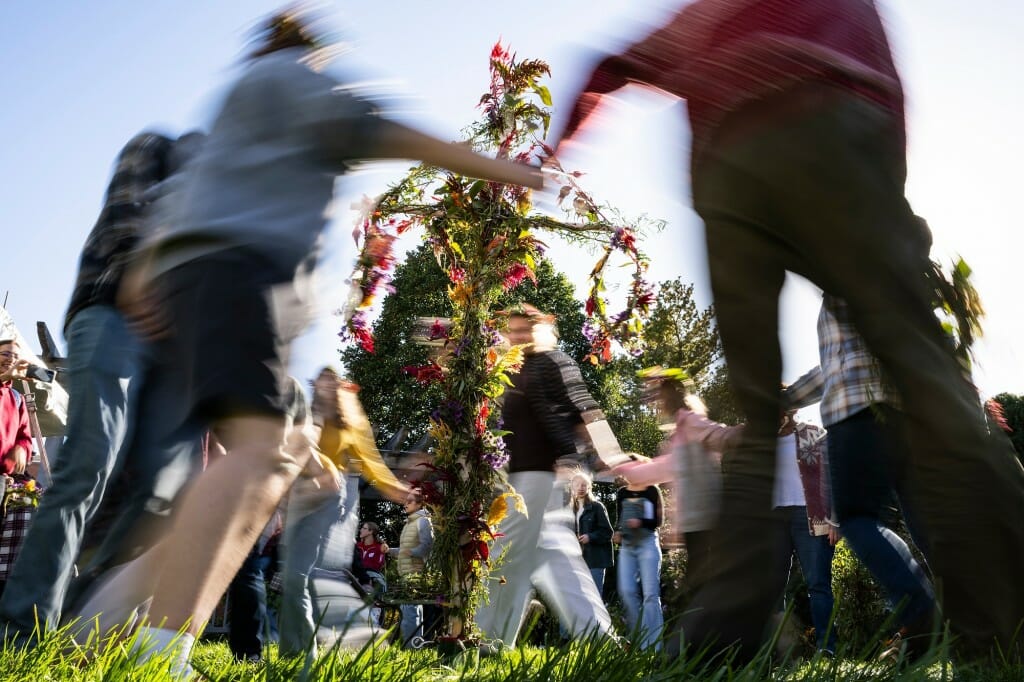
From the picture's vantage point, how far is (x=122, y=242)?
2764mm

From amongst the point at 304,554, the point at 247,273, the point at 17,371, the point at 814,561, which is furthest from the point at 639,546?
the point at 247,273

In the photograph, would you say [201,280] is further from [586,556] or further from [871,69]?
[586,556]

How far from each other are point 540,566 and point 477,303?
1.66 metres

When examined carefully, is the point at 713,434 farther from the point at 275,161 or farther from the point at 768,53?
the point at 275,161

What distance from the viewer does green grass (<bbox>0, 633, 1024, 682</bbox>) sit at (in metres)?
1.30

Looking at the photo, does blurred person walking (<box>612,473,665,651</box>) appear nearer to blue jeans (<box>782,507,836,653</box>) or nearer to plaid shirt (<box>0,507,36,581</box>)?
blue jeans (<box>782,507,836,653</box>)

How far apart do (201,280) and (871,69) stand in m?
1.46

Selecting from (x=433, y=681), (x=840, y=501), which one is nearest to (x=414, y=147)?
(x=433, y=681)

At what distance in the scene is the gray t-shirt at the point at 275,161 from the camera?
5.75 ft

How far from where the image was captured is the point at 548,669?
4.36 ft

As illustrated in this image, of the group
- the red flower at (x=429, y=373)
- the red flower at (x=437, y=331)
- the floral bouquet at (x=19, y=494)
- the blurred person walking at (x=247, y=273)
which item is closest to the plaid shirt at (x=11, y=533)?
the floral bouquet at (x=19, y=494)

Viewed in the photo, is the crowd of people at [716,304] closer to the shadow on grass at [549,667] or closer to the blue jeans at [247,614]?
the shadow on grass at [549,667]

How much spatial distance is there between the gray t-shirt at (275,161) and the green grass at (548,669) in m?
0.80

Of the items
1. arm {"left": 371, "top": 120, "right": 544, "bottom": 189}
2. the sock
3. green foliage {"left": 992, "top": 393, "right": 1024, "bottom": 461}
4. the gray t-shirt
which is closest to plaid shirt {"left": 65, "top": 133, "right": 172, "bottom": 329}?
the gray t-shirt
